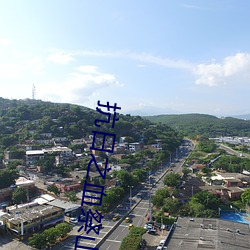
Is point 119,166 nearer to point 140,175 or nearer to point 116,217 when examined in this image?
point 140,175

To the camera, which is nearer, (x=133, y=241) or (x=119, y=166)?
(x=133, y=241)

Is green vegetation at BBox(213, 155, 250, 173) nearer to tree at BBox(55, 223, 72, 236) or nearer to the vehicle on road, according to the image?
the vehicle on road

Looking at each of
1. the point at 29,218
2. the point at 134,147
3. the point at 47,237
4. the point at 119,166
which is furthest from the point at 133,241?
the point at 134,147

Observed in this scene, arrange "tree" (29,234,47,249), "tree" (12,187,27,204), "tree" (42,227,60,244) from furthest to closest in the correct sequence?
"tree" (12,187,27,204) → "tree" (42,227,60,244) → "tree" (29,234,47,249)

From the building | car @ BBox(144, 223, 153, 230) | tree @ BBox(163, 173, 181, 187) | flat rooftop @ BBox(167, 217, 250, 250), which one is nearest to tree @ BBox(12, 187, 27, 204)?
the building

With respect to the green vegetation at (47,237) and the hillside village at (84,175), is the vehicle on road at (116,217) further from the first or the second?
the green vegetation at (47,237)

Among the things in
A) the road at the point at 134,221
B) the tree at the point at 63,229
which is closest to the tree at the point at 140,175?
the road at the point at 134,221
